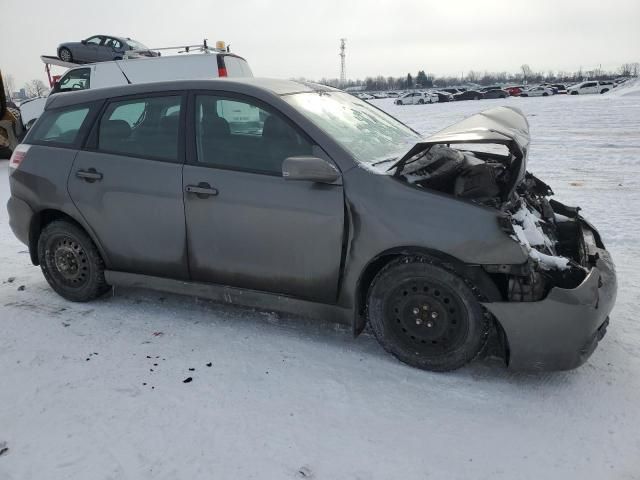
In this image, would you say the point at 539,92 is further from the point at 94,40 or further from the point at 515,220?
the point at 515,220

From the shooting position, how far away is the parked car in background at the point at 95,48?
17969 mm

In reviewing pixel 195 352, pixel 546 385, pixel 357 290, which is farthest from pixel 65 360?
pixel 546 385

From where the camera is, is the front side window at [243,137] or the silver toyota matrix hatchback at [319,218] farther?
the front side window at [243,137]

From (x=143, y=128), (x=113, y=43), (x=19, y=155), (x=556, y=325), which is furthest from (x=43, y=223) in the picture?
(x=113, y=43)

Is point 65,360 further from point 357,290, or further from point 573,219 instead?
→ point 573,219

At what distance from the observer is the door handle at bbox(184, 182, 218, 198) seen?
3.43 metres

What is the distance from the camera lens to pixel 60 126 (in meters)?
4.18

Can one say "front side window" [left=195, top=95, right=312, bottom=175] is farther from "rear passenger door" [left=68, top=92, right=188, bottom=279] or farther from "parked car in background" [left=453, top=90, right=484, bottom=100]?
"parked car in background" [left=453, top=90, right=484, bottom=100]

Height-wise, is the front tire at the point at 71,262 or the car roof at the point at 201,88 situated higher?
the car roof at the point at 201,88

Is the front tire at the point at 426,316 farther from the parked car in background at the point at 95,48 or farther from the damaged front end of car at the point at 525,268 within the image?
the parked car in background at the point at 95,48

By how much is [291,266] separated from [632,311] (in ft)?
8.33

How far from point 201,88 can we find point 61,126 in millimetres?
1367

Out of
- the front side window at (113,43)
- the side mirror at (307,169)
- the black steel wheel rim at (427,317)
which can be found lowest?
the black steel wheel rim at (427,317)

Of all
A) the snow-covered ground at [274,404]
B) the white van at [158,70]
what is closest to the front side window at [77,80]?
the white van at [158,70]
